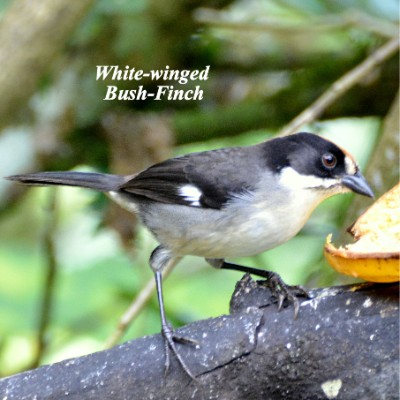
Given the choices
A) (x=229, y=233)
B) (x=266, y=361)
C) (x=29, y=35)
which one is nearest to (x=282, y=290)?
(x=266, y=361)

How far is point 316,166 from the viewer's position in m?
2.77

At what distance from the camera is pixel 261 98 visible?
4016mm

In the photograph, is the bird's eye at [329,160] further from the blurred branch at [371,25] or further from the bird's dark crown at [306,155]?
the blurred branch at [371,25]

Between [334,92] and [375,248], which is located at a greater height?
[375,248]

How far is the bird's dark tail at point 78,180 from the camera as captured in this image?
116 inches

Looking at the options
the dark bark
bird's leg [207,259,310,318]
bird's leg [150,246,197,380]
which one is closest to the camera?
the dark bark

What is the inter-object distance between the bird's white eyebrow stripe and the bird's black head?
0.83 feet

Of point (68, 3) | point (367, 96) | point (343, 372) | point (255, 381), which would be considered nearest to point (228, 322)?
point (255, 381)

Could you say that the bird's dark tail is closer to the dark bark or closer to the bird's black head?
the bird's black head

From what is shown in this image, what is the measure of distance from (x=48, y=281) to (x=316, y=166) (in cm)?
139

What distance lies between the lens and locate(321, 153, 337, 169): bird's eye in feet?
8.98

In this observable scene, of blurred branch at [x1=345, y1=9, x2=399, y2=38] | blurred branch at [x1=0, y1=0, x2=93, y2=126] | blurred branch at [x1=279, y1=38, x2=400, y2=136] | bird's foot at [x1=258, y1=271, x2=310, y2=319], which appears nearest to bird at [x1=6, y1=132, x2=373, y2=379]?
bird's foot at [x1=258, y1=271, x2=310, y2=319]

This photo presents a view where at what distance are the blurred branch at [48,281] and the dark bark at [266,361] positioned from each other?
1.55 metres

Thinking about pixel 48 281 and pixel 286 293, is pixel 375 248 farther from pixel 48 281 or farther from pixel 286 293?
pixel 48 281
